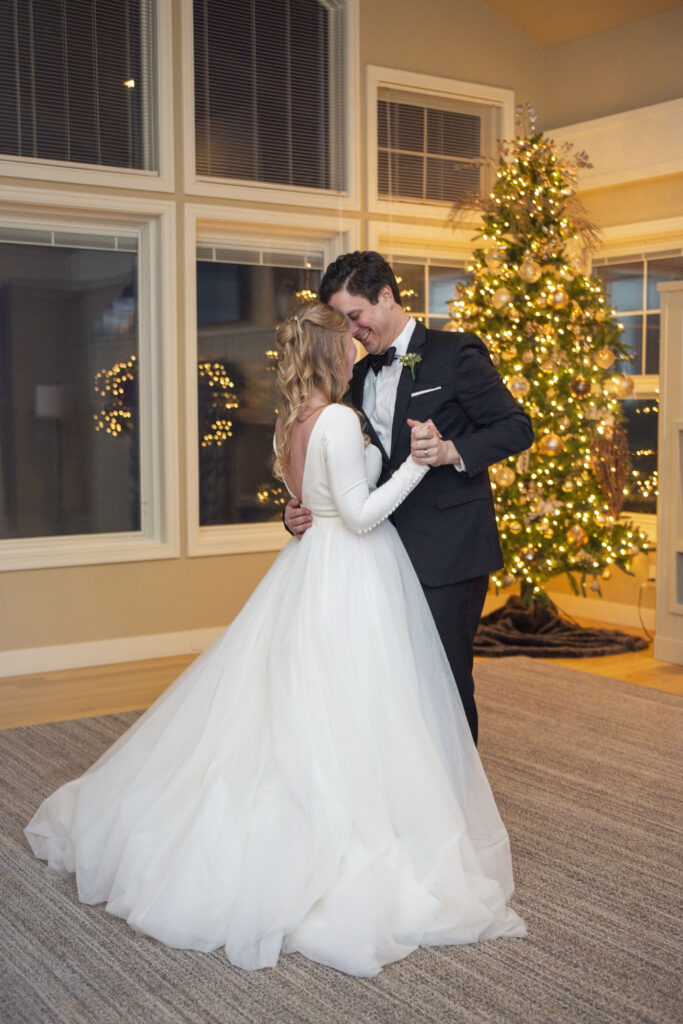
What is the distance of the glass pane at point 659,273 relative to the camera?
6227 millimetres

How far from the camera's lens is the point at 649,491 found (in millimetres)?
6469

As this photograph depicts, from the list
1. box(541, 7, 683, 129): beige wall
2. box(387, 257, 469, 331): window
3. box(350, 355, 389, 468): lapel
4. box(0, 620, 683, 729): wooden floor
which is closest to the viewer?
box(350, 355, 389, 468): lapel

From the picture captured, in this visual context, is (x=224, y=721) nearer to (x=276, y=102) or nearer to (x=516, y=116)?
(x=276, y=102)

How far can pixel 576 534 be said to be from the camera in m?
5.79

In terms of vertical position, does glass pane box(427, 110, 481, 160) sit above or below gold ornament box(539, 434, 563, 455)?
above

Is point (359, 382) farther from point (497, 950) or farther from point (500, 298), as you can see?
point (500, 298)

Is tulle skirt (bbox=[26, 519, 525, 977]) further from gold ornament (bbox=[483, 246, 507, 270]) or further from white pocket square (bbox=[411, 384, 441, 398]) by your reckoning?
gold ornament (bbox=[483, 246, 507, 270])

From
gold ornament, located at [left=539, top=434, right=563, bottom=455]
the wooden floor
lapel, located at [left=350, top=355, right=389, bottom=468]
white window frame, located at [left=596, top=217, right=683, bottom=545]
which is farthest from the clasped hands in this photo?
white window frame, located at [left=596, top=217, right=683, bottom=545]

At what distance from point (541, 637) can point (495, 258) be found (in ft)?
6.88

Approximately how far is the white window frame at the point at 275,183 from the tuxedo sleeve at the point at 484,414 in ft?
10.0

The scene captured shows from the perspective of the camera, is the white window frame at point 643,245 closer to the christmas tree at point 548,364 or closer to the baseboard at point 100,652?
the christmas tree at point 548,364

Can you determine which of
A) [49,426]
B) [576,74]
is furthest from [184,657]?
[576,74]

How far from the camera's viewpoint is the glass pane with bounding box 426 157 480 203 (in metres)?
6.45

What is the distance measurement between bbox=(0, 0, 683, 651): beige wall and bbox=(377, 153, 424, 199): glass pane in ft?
0.81
